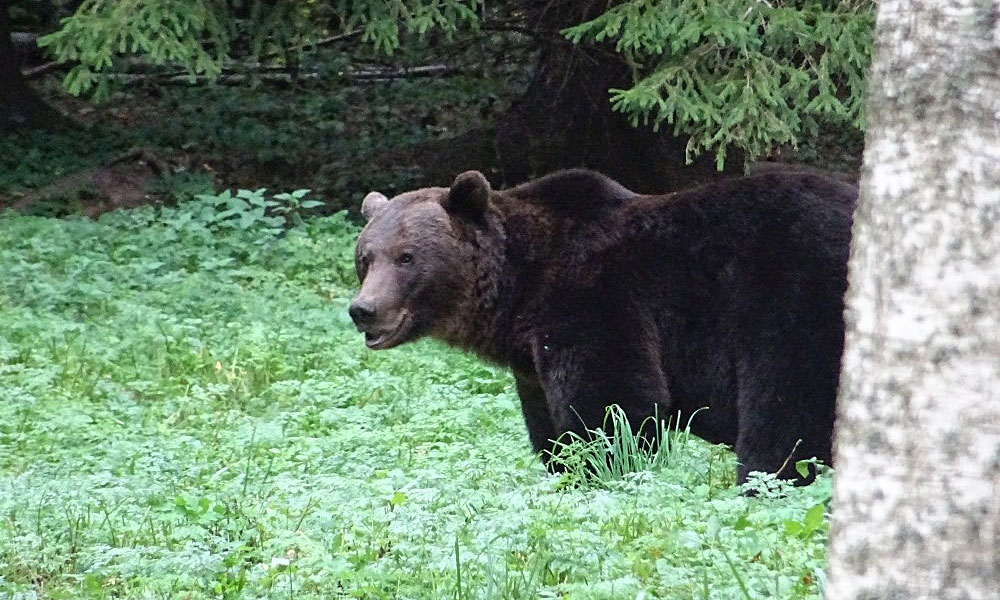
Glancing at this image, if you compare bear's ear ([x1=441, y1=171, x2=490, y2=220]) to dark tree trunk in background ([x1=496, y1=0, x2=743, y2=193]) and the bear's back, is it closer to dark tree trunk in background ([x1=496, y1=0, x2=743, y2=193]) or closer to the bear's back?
the bear's back

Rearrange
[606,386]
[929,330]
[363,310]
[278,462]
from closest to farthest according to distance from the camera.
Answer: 1. [929,330]
2. [606,386]
3. [363,310]
4. [278,462]

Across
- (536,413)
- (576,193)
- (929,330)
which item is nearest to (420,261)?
(576,193)

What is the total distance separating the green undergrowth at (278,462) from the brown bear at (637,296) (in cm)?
36

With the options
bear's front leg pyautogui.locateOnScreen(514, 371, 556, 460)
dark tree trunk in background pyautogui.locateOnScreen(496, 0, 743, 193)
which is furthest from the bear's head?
dark tree trunk in background pyautogui.locateOnScreen(496, 0, 743, 193)

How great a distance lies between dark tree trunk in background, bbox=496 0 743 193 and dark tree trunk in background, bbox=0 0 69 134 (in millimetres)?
5488

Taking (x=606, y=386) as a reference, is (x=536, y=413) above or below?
below

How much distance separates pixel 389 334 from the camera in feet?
21.4

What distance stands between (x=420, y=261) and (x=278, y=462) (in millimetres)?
1193

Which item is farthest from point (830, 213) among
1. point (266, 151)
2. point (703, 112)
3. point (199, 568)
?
point (266, 151)

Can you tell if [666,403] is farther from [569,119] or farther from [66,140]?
[66,140]

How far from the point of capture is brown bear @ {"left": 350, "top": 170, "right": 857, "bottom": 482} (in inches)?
223

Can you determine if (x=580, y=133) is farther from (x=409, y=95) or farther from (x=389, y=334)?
(x=389, y=334)

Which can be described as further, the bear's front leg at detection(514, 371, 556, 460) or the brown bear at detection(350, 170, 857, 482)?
the bear's front leg at detection(514, 371, 556, 460)

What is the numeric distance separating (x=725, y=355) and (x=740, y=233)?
1.78ft
